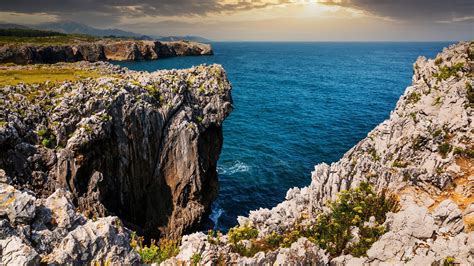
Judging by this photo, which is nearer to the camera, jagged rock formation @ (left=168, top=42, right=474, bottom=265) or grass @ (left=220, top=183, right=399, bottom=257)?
jagged rock formation @ (left=168, top=42, right=474, bottom=265)

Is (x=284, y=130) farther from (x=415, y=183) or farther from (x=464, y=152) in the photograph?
(x=415, y=183)

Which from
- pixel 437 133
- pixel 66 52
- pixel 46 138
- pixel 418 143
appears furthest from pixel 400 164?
pixel 66 52

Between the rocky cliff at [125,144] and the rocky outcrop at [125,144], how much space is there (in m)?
0.09

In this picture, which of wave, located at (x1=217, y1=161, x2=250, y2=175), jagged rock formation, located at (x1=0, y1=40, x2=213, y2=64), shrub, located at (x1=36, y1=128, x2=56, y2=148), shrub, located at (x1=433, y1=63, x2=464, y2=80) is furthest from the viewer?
jagged rock formation, located at (x1=0, y1=40, x2=213, y2=64)

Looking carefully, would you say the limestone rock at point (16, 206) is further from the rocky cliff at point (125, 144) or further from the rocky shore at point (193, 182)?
the rocky cliff at point (125, 144)

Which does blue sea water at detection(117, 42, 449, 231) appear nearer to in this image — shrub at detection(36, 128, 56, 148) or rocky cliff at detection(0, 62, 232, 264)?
rocky cliff at detection(0, 62, 232, 264)

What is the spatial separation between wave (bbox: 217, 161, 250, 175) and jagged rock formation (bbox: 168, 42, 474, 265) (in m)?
24.7

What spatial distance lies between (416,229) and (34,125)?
32.6 m

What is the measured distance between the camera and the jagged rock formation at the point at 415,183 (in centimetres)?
1981

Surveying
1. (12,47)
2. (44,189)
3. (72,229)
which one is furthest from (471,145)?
(12,47)

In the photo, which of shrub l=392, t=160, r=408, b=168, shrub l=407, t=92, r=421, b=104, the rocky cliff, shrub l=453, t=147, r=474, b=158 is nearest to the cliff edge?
the rocky cliff

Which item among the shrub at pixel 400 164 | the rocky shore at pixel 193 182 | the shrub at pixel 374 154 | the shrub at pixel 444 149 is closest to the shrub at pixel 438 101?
the rocky shore at pixel 193 182

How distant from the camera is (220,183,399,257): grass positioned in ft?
70.4

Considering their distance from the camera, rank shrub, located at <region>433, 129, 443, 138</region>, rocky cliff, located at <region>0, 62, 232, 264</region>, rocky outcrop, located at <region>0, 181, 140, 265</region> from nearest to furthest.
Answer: rocky outcrop, located at <region>0, 181, 140, 265</region> < shrub, located at <region>433, 129, 443, 138</region> < rocky cliff, located at <region>0, 62, 232, 264</region>
